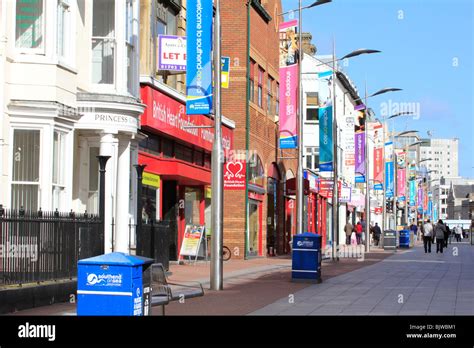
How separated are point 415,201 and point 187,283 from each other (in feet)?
322

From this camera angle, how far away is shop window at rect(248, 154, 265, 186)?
40.8 meters

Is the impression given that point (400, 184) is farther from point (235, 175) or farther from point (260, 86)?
point (235, 175)

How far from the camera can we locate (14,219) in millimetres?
15922

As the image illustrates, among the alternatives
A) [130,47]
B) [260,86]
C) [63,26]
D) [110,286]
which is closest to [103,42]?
[130,47]

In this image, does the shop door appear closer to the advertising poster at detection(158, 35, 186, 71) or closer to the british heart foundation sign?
the british heart foundation sign

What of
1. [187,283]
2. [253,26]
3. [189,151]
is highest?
[253,26]

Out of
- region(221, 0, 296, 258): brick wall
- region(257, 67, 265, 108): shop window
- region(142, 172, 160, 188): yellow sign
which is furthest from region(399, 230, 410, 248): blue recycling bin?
region(142, 172, 160, 188): yellow sign

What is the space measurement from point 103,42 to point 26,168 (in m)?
5.01

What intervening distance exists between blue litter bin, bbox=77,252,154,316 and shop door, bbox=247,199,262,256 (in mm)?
29363

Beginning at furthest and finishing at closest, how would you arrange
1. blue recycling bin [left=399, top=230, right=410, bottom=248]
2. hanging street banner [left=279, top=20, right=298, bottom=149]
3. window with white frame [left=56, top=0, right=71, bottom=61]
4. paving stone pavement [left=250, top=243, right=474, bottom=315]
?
1. blue recycling bin [left=399, top=230, right=410, bottom=248]
2. hanging street banner [left=279, top=20, right=298, bottom=149]
3. window with white frame [left=56, top=0, right=71, bottom=61]
4. paving stone pavement [left=250, top=243, right=474, bottom=315]

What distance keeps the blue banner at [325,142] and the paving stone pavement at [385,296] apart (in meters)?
15.8
